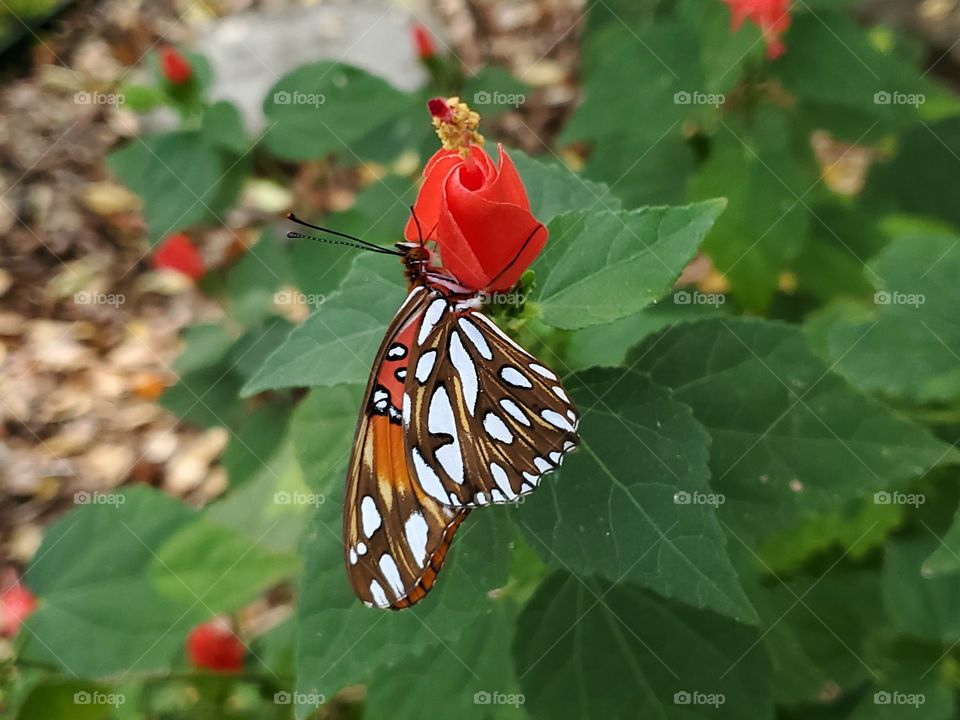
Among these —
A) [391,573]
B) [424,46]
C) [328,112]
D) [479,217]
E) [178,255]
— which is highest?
[424,46]

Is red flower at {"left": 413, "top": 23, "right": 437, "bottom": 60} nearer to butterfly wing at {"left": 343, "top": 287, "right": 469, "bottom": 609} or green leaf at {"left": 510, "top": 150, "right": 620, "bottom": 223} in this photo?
green leaf at {"left": 510, "top": 150, "right": 620, "bottom": 223}

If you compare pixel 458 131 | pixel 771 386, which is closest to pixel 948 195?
pixel 771 386

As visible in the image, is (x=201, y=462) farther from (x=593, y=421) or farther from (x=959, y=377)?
(x=959, y=377)

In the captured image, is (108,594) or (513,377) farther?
(108,594)

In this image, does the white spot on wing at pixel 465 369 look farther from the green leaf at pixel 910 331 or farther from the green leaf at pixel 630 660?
the green leaf at pixel 910 331

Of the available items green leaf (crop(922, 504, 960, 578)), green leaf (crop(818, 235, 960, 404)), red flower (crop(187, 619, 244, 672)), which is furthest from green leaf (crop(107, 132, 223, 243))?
green leaf (crop(922, 504, 960, 578))

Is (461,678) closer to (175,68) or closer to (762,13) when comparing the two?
(762,13)

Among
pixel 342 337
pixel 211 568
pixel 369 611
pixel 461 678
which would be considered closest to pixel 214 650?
pixel 211 568

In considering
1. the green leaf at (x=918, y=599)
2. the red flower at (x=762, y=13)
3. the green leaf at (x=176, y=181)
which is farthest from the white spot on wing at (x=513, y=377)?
the green leaf at (x=176, y=181)
